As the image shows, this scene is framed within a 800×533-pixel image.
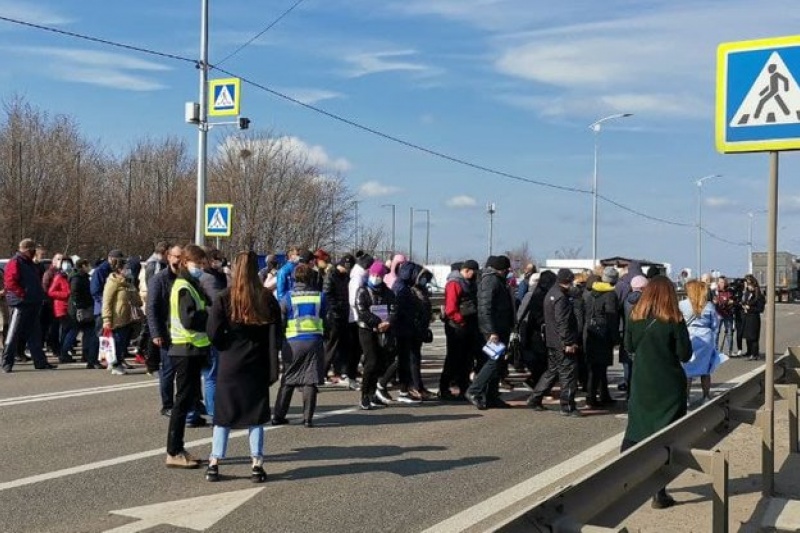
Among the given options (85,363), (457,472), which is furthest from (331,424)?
(85,363)

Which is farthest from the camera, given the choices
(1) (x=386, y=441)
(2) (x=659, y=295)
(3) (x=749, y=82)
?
(1) (x=386, y=441)

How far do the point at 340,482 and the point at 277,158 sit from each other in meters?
45.0

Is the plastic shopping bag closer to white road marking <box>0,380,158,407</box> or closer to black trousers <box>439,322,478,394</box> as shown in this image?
white road marking <box>0,380,158,407</box>

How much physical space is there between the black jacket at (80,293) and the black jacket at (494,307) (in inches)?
283

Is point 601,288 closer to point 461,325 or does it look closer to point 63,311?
point 461,325

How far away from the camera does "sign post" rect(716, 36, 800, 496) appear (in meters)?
5.95

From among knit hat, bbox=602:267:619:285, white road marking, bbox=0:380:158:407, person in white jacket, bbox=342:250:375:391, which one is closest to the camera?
white road marking, bbox=0:380:158:407

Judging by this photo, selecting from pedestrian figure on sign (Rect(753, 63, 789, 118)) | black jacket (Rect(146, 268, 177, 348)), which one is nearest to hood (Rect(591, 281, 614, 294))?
pedestrian figure on sign (Rect(753, 63, 789, 118))

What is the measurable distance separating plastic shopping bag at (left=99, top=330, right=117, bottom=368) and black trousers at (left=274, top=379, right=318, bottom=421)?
5067 millimetres

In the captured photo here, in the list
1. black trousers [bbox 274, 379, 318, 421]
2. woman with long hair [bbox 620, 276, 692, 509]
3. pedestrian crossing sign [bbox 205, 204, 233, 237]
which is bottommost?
black trousers [bbox 274, 379, 318, 421]

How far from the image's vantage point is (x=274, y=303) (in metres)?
6.96

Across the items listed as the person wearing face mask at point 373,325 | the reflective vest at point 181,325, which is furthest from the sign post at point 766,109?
the person wearing face mask at point 373,325

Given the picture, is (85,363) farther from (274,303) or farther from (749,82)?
(749,82)

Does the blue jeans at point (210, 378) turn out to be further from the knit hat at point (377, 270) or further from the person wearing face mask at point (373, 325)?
the knit hat at point (377, 270)
